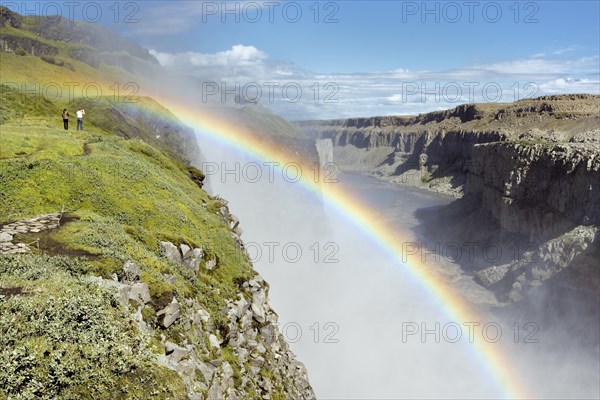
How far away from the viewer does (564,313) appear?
6850 cm

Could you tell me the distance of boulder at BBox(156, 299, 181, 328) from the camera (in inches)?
508

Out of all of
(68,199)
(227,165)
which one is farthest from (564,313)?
(68,199)

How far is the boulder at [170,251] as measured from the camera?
18.8 metres

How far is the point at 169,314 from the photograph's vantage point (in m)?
13.1

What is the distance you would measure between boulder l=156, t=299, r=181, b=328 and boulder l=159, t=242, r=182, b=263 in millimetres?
5495

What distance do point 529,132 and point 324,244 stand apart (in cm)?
13220

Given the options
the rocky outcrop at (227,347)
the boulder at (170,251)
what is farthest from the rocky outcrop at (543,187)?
the boulder at (170,251)

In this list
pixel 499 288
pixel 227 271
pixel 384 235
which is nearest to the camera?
pixel 227 271

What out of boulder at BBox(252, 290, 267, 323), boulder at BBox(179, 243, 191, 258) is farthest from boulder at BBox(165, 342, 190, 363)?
boulder at BBox(252, 290, 267, 323)

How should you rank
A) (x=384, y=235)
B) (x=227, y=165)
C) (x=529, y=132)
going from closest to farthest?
(x=227, y=165), (x=384, y=235), (x=529, y=132)

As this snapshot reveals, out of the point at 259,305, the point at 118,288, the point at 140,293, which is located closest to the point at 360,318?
the point at 259,305

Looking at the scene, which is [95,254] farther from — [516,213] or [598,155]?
[516,213]

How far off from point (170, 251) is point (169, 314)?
6259mm

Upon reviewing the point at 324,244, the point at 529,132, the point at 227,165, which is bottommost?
the point at 324,244
